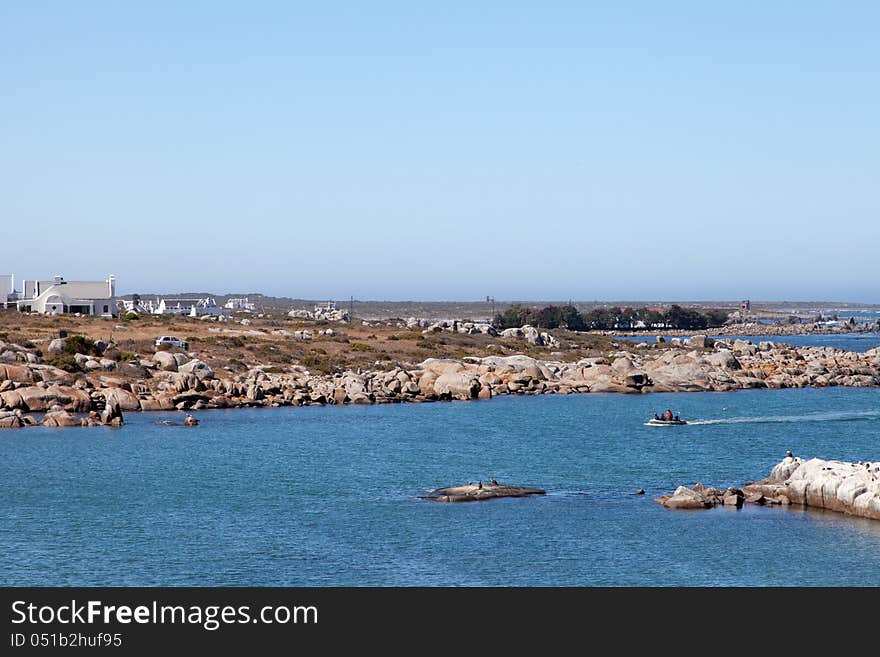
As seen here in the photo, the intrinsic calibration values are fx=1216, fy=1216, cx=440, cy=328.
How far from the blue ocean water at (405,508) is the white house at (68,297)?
55.6 meters

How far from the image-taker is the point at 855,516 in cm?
4500

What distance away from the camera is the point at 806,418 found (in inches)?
3290

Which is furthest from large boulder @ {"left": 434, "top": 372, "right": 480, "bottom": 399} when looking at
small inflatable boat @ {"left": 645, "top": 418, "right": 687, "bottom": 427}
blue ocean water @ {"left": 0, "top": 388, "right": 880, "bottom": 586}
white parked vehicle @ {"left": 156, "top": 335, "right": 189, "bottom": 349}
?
white parked vehicle @ {"left": 156, "top": 335, "right": 189, "bottom": 349}

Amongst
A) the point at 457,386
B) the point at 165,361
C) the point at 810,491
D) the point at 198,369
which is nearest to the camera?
the point at 810,491

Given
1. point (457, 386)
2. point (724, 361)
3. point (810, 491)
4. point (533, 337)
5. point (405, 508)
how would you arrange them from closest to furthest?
point (810, 491) < point (405, 508) < point (457, 386) < point (724, 361) < point (533, 337)

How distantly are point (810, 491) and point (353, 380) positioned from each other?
5487cm

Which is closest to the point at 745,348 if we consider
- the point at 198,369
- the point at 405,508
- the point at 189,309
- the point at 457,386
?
the point at 457,386

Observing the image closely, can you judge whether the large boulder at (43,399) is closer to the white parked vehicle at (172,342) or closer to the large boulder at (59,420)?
the large boulder at (59,420)

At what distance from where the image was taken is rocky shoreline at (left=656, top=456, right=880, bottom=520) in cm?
4500

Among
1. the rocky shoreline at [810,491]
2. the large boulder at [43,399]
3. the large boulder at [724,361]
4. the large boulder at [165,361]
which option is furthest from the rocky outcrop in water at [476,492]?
the large boulder at [724,361]

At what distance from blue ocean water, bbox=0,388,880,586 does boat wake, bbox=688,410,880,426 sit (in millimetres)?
567

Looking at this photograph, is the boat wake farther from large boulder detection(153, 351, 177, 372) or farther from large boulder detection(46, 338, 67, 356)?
large boulder detection(46, 338, 67, 356)

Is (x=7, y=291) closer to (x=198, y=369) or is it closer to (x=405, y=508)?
(x=198, y=369)
